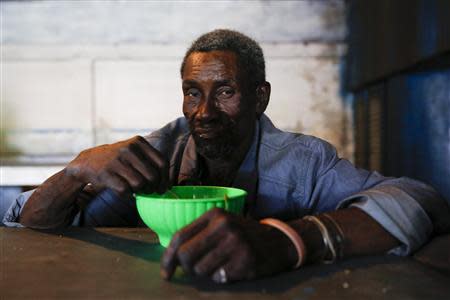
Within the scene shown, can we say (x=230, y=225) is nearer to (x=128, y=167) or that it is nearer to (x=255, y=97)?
(x=128, y=167)

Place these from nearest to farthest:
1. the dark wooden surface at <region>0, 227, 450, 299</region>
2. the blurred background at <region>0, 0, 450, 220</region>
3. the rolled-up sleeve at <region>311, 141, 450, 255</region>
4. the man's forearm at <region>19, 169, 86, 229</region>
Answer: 1. the dark wooden surface at <region>0, 227, 450, 299</region>
2. the rolled-up sleeve at <region>311, 141, 450, 255</region>
3. the man's forearm at <region>19, 169, 86, 229</region>
4. the blurred background at <region>0, 0, 450, 220</region>

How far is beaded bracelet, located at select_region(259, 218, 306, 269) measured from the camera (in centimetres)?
82

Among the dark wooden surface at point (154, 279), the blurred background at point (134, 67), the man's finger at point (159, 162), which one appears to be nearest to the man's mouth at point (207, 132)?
the man's finger at point (159, 162)

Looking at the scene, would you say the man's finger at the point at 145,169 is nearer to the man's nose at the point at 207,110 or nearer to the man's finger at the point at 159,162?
the man's finger at the point at 159,162

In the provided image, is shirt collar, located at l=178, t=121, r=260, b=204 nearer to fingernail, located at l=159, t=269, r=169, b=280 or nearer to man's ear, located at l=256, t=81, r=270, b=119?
man's ear, located at l=256, t=81, r=270, b=119

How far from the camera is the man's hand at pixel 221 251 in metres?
0.74

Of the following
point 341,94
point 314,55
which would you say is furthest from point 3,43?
point 341,94

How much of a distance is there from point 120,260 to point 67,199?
40cm

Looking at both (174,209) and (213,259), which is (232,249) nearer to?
(213,259)

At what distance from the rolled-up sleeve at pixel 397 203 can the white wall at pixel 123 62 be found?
179cm

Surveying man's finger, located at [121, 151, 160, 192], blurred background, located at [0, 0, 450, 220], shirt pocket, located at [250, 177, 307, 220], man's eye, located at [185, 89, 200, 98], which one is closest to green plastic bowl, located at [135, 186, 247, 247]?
man's finger, located at [121, 151, 160, 192]

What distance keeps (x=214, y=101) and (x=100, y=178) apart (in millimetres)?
456

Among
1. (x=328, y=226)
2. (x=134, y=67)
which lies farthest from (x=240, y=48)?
(x=134, y=67)

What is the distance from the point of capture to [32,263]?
0.86 meters
